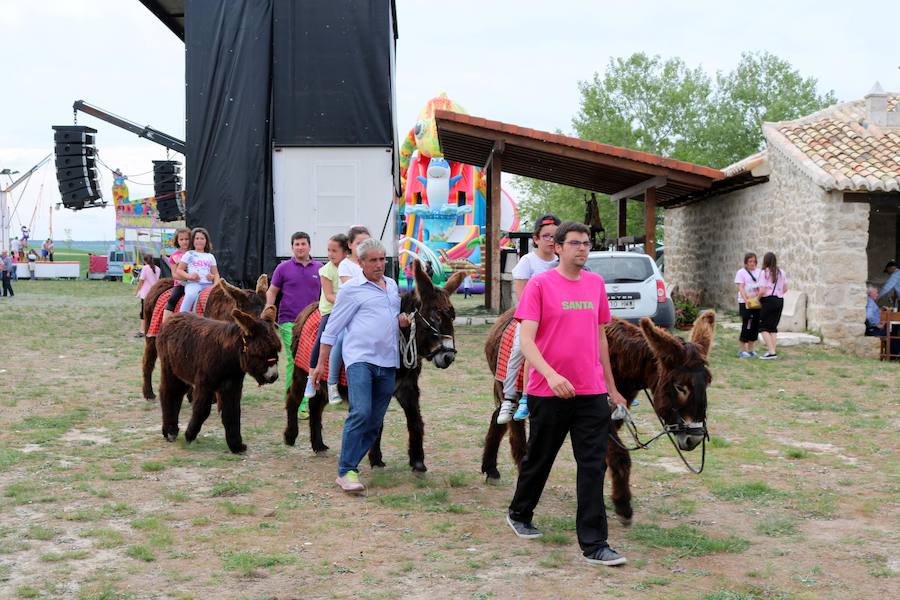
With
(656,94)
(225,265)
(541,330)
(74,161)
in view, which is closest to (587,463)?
(541,330)

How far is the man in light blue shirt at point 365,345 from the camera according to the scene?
600 cm

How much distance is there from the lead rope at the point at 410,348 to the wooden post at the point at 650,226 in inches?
507

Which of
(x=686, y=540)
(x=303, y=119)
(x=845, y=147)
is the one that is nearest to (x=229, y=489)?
(x=686, y=540)

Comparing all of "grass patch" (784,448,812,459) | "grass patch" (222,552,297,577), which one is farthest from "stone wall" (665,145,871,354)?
"grass patch" (222,552,297,577)

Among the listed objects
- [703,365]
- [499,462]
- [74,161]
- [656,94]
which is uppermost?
[656,94]

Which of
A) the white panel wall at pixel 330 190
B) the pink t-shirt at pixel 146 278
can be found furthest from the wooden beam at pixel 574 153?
the pink t-shirt at pixel 146 278

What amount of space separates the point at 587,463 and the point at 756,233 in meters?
17.0

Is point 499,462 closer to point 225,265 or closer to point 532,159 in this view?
point 225,265

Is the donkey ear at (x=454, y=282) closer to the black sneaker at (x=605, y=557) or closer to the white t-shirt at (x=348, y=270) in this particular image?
the white t-shirt at (x=348, y=270)

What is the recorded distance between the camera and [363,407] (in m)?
5.98

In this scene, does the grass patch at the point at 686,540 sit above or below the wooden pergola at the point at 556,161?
below

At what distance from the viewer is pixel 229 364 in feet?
23.7

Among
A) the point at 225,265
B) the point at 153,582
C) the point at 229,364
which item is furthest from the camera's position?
the point at 225,265

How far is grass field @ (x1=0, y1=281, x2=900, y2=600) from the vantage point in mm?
4480
